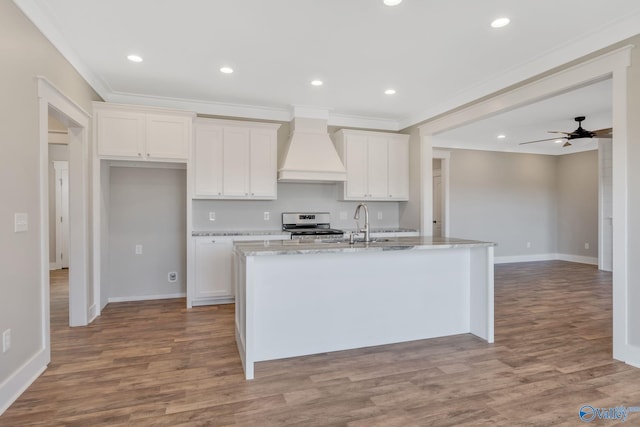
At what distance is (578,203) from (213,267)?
770 centimetres

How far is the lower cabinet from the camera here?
14.2 ft

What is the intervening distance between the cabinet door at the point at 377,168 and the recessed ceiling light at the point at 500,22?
264cm

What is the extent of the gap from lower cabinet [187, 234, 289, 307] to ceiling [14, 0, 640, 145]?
5.76 ft

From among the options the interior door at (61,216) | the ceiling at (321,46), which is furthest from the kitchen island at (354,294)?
the interior door at (61,216)

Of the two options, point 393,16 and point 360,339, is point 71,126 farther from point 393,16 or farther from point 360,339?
point 360,339

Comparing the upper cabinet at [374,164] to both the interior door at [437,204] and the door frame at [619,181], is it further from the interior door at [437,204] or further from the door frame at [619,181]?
the door frame at [619,181]

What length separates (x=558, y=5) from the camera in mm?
2469

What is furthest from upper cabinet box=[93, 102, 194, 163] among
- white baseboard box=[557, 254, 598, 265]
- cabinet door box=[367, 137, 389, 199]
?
white baseboard box=[557, 254, 598, 265]

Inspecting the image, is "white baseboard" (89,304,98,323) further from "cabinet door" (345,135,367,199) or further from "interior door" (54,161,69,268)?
"interior door" (54,161,69,268)

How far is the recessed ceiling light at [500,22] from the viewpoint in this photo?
267 centimetres

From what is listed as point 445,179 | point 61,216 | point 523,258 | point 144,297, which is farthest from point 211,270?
point 523,258

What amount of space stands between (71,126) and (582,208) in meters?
9.10

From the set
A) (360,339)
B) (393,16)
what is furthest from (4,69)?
(360,339)

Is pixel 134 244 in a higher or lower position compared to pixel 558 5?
lower
